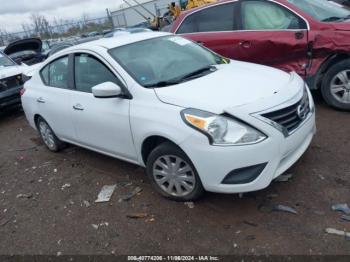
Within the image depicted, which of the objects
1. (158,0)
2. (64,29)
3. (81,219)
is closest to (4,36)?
(64,29)

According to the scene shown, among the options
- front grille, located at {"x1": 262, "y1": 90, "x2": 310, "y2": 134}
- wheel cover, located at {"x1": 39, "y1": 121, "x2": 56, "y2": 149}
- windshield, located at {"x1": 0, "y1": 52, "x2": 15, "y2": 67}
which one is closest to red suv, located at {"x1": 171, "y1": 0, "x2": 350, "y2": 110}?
front grille, located at {"x1": 262, "y1": 90, "x2": 310, "y2": 134}

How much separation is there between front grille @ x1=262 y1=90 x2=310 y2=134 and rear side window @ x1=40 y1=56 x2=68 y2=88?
274cm

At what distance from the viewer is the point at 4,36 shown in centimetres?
3719

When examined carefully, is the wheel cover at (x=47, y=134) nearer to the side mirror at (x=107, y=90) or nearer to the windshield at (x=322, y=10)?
the side mirror at (x=107, y=90)

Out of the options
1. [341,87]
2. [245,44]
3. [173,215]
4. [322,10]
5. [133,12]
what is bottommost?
[133,12]

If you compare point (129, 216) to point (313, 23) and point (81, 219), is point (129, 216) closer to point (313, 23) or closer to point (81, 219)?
point (81, 219)

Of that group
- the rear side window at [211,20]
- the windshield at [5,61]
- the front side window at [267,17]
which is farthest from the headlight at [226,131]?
the windshield at [5,61]

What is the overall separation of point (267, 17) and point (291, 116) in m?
2.78

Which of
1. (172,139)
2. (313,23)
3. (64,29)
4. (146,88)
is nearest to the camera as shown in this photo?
(172,139)

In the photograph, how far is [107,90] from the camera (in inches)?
141

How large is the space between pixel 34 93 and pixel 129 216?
2.73 m

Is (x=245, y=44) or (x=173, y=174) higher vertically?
(x=245, y=44)

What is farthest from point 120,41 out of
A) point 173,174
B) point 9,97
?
point 9,97

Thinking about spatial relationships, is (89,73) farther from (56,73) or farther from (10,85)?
(10,85)
